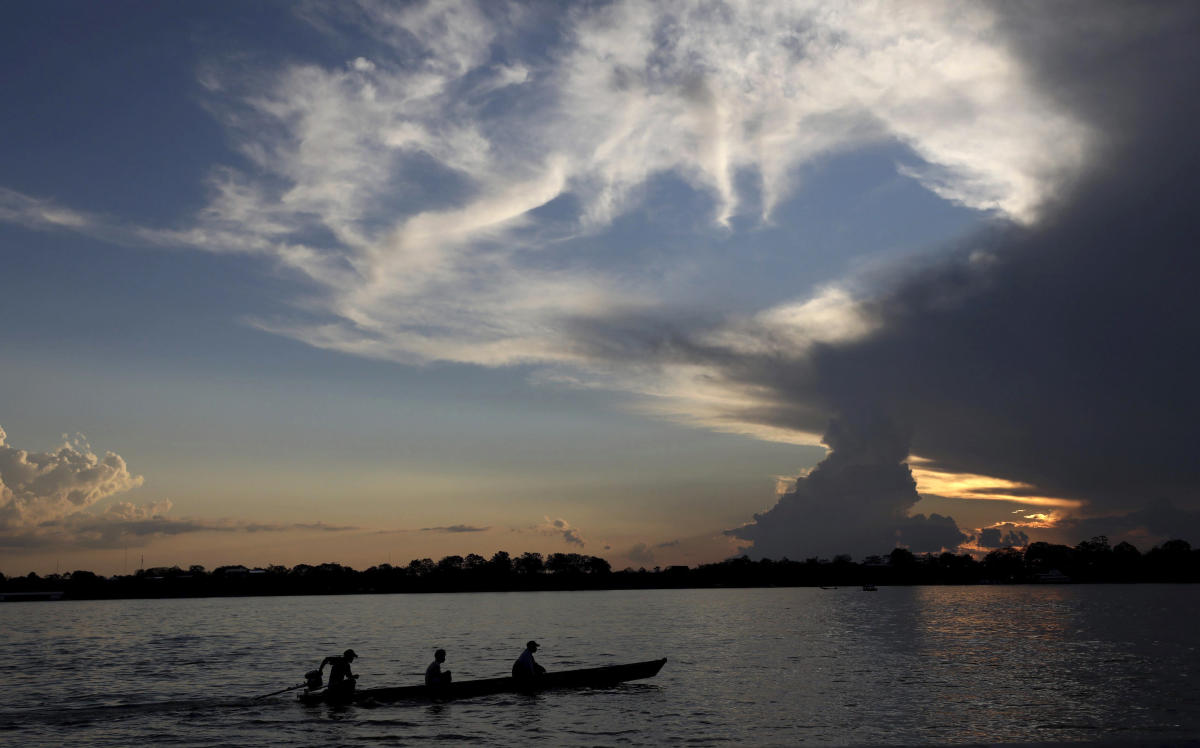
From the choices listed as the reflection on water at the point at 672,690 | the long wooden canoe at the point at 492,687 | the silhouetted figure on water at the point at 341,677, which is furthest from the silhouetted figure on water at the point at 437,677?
the silhouetted figure on water at the point at 341,677

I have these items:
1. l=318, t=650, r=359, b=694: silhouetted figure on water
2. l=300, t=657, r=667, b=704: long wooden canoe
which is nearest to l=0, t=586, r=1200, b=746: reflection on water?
l=300, t=657, r=667, b=704: long wooden canoe

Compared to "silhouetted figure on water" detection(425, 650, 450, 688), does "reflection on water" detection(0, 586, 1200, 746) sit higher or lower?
lower

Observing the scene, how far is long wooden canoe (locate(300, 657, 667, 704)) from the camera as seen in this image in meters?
43.2

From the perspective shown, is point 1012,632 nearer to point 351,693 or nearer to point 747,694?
point 747,694

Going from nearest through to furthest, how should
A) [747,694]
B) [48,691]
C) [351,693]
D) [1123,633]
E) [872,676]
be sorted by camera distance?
[351,693] < [747,694] < [48,691] < [872,676] < [1123,633]

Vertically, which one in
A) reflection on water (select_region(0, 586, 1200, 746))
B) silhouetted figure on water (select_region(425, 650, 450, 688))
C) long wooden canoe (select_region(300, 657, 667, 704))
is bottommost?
reflection on water (select_region(0, 586, 1200, 746))

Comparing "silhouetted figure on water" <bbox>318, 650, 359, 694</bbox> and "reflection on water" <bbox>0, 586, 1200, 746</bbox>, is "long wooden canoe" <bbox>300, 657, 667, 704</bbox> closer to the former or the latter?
"silhouetted figure on water" <bbox>318, 650, 359, 694</bbox>

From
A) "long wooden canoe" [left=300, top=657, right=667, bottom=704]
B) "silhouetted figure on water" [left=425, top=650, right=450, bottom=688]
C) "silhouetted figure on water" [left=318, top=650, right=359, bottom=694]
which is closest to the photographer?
"silhouetted figure on water" [left=318, top=650, right=359, bottom=694]

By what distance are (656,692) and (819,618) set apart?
102 metres

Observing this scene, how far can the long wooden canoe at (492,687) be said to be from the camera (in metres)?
43.2

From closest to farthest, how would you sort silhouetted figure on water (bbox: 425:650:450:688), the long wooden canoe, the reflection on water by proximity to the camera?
1. the reflection on water
2. the long wooden canoe
3. silhouetted figure on water (bbox: 425:650:450:688)

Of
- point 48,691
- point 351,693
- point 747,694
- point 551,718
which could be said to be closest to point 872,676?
point 747,694

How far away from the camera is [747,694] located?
159 feet

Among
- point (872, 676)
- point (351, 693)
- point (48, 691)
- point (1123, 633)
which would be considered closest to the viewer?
point (351, 693)
